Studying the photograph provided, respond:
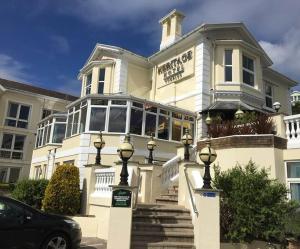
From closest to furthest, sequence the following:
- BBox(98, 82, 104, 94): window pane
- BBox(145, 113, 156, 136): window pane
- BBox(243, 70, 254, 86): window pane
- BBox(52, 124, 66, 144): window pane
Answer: BBox(145, 113, 156, 136): window pane → BBox(243, 70, 254, 86): window pane → BBox(52, 124, 66, 144): window pane → BBox(98, 82, 104, 94): window pane

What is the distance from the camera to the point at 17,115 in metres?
34.8

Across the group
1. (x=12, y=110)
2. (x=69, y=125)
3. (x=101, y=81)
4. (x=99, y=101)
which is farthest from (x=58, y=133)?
(x=12, y=110)

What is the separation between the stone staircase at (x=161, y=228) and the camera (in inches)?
379

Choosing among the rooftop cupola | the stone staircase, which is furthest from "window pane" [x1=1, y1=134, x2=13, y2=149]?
the stone staircase

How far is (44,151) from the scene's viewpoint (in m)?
25.4

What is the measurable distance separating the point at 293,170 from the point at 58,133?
678 inches

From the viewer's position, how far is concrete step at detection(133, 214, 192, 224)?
416 inches

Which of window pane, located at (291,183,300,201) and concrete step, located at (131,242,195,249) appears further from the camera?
window pane, located at (291,183,300,201)

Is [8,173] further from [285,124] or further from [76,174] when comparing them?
[285,124]

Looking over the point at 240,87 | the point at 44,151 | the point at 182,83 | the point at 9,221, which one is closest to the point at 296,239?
the point at 9,221

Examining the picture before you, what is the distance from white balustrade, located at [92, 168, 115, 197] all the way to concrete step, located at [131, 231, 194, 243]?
260 cm

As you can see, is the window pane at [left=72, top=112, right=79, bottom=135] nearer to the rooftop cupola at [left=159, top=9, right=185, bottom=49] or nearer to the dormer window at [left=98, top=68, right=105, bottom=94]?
the dormer window at [left=98, top=68, right=105, bottom=94]

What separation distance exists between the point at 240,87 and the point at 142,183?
36.6 ft

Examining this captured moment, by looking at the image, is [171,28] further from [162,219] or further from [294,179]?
[162,219]
